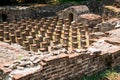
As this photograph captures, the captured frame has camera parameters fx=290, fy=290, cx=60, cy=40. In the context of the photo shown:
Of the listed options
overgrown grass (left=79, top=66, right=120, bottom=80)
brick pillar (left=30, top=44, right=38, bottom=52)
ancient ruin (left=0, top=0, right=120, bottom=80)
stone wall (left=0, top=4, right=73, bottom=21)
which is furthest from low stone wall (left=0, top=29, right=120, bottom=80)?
stone wall (left=0, top=4, right=73, bottom=21)

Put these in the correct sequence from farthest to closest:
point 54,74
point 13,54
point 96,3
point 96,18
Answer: point 96,3, point 96,18, point 13,54, point 54,74

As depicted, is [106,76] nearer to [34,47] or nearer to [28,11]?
[34,47]

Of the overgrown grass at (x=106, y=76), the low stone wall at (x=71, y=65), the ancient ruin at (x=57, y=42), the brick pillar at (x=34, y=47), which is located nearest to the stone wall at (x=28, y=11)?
the ancient ruin at (x=57, y=42)

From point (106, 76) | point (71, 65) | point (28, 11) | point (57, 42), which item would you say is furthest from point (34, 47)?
point (28, 11)

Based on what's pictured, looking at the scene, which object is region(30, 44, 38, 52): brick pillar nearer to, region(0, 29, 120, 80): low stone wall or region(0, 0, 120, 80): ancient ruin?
region(0, 0, 120, 80): ancient ruin

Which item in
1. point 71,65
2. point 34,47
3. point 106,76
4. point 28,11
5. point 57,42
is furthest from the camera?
point 28,11

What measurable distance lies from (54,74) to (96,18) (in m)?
13.0

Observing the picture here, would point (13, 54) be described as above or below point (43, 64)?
below

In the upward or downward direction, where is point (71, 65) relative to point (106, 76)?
upward

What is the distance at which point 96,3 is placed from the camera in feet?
94.2

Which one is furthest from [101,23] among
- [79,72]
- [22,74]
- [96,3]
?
[22,74]

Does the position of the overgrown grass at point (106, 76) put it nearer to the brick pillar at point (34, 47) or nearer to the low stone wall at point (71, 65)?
the low stone wall at point (71, 65)

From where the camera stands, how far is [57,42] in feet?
59.4

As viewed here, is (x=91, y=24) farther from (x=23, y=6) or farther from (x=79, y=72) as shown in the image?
(x=79, y=72)
